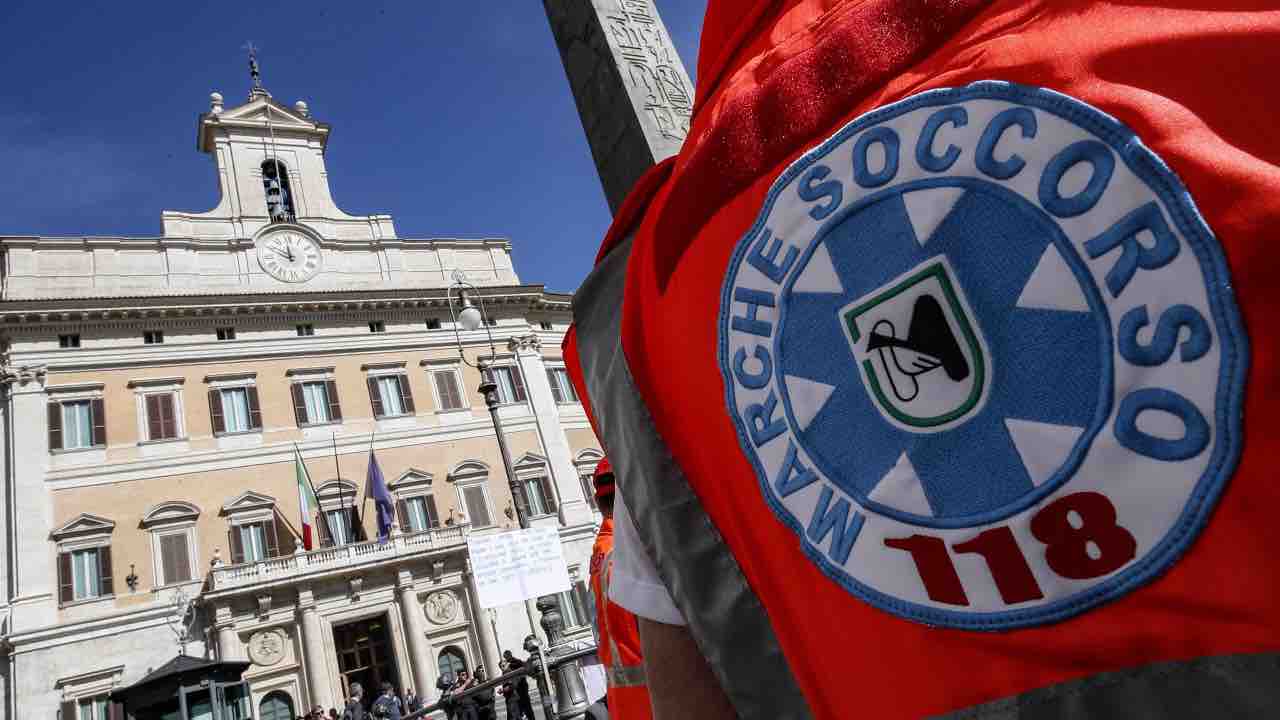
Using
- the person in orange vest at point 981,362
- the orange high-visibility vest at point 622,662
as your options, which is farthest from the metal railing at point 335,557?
the person in orange vest at point 981,362

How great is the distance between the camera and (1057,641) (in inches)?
18.1

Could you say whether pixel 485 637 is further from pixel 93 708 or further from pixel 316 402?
pixel 93 708

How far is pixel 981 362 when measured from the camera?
0.49 metres

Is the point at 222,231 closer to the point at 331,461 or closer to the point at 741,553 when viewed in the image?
the point at 331,461

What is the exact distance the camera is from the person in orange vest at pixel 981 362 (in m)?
0.40

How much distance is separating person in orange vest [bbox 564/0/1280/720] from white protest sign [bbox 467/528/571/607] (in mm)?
7926

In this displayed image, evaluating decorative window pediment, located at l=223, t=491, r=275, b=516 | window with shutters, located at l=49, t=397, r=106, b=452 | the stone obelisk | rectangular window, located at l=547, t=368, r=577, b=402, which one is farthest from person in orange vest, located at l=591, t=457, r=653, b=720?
rectangular window, located at l=547, t=368, r=577, b=402

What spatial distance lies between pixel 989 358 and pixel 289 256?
2379cm

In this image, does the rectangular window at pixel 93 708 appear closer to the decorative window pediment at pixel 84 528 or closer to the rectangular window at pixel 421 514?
the decorative window pediment at pixel 84 528

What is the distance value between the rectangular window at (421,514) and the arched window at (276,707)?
4670 mm

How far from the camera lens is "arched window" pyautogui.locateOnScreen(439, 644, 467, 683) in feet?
60.3

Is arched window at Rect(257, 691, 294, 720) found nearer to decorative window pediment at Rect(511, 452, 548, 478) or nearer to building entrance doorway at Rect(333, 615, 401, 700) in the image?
building entrance doorway at Rect(333, 615, 401, 700)

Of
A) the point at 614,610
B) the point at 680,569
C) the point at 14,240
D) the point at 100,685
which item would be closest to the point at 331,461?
the point at 100,685

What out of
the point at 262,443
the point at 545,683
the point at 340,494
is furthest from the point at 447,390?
the point at 545,683
